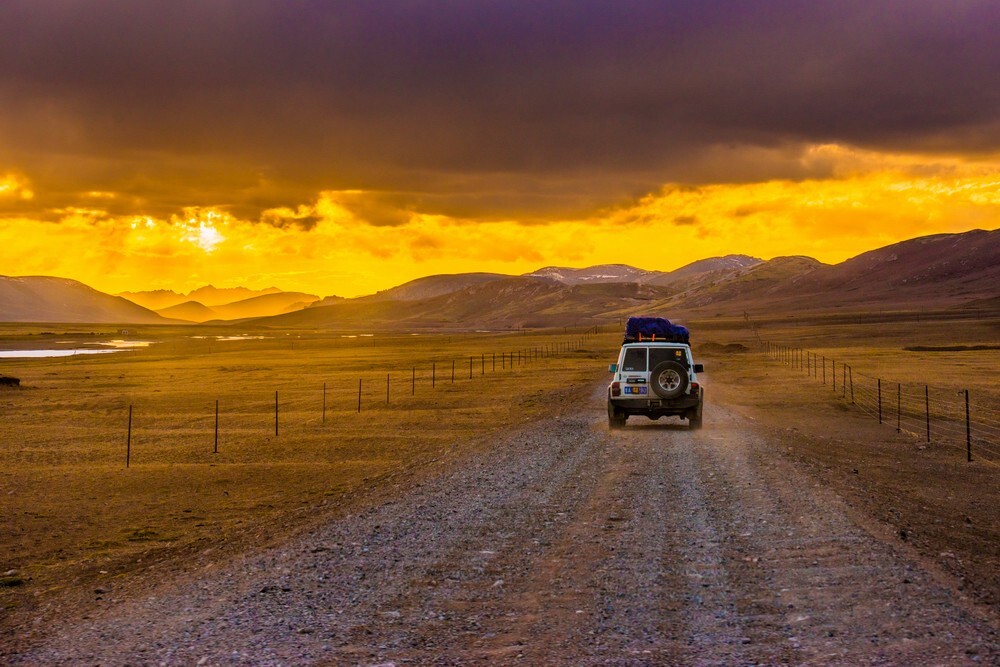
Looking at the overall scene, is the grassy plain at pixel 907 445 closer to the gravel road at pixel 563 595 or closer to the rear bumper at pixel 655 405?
the gravel road at pixel 563 595

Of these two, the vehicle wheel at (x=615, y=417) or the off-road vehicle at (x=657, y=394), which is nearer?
the off-road vehicle at (x=657, y=394)

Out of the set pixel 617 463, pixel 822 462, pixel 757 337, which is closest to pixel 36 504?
pixel 617 463

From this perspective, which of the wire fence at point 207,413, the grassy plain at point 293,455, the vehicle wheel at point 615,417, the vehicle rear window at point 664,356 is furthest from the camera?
the vehicle rear window at point 664,356

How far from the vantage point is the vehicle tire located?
23.4 metres

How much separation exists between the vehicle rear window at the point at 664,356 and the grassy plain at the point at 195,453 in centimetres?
511

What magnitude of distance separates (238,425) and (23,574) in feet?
60.2

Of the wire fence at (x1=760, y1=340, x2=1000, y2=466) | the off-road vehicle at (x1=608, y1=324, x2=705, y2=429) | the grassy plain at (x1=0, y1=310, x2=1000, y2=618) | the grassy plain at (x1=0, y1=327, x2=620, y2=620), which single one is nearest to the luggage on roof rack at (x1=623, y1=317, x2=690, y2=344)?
the grassy plain at (x1=0, y1=310, x2=1000, y2=618)

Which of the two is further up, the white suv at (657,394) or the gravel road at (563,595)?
the white suv at (657,394)

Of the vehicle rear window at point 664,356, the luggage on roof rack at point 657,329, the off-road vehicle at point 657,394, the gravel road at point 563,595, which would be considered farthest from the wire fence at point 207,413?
the gravel road at point 563,595

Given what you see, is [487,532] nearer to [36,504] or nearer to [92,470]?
[36,504]

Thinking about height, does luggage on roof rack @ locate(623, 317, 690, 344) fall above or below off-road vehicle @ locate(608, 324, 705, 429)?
above

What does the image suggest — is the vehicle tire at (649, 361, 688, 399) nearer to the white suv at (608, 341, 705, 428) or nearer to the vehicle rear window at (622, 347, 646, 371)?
the white suv at (608, 341, 705, 428)

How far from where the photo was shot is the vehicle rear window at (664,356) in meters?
24.6

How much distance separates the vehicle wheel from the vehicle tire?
3.69 feet
